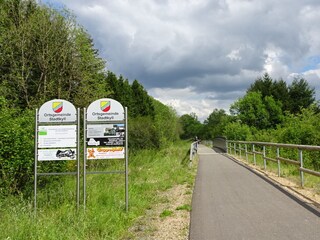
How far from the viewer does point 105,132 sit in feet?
26.7

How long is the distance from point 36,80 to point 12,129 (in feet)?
52.0

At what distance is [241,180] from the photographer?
40.1 feet

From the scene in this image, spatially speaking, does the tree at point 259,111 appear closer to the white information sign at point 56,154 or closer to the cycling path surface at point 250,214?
the cycling path surface at point 250,214

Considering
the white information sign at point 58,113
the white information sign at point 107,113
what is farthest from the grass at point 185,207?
the white information sign at point 58,113

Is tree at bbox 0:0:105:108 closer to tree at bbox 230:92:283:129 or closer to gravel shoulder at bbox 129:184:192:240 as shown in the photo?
gravel shoulder at bbox 129:184:192:240

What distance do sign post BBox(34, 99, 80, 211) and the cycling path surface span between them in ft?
9.78

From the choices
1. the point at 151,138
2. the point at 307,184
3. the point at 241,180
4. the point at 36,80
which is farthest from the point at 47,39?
the point at 307,184

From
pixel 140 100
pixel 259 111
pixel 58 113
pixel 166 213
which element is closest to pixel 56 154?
pixel 58 113

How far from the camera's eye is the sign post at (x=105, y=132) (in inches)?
319

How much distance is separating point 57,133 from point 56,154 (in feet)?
1.49

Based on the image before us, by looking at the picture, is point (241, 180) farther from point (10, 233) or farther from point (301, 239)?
point (10, 233)

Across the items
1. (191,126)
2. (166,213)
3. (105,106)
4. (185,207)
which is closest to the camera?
(166,213)

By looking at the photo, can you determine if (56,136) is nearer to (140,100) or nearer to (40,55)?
(40,55)

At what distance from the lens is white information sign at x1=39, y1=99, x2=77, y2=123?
323 inches
